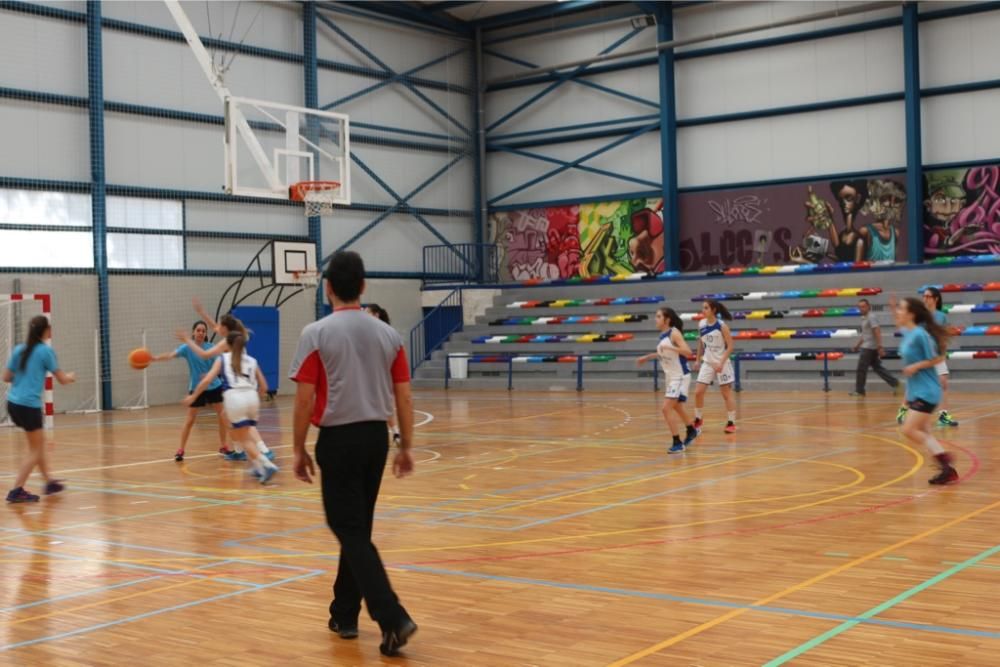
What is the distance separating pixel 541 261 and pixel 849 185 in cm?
944

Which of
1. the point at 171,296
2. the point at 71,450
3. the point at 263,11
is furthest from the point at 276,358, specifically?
the point at 71,450

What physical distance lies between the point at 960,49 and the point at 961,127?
6.06 feet

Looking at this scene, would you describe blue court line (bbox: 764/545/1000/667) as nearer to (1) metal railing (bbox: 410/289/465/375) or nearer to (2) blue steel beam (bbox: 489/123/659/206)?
(1) metal railing (bbox: 410/289/465/375)

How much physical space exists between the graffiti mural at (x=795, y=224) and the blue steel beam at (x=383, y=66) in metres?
7.57

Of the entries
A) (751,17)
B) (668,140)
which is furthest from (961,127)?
(668,140)

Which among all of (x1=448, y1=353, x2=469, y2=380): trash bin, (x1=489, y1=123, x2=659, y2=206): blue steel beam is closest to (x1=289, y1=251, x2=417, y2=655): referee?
(x1=448, y1=353, x2=469, y2=380): trash bin

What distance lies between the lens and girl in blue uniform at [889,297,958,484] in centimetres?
1066

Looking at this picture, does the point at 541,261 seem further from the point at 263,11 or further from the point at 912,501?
the point at 912,501

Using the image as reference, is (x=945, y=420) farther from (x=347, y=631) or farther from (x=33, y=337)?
(x=347, y=631)

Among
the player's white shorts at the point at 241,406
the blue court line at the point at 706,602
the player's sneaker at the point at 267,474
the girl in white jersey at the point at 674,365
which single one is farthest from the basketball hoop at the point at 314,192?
the blue court line at the point at 706,602

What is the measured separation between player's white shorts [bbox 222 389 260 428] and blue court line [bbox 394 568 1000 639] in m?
5.00

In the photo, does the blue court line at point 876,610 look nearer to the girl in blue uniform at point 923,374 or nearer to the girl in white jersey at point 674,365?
the girl in blue uniform at point 923,374

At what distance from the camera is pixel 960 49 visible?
2762 centimetres

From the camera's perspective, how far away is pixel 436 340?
33.1 meters
